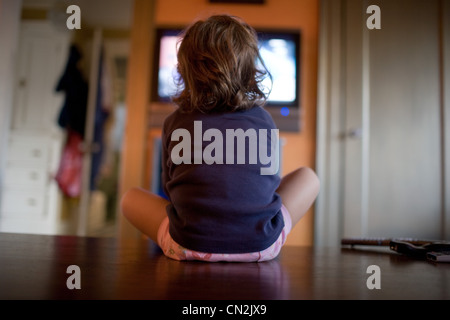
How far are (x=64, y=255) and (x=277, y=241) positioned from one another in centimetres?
45

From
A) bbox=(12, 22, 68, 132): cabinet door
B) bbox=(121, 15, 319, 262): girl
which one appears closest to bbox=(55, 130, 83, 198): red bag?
bbox=(12, 22, 68, 132): cabinet door

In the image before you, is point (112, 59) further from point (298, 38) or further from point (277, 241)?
point (277, 241)

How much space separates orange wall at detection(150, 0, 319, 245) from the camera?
1.93m

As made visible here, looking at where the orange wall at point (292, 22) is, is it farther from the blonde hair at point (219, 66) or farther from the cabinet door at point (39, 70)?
the cabinet door at point (39, 70)

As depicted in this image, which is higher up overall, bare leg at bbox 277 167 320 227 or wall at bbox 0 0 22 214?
wall at bbox 0 0 22 214

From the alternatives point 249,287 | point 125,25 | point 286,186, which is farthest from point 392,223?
point 125,25

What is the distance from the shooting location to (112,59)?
144 inches

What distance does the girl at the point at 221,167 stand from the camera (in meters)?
0.69

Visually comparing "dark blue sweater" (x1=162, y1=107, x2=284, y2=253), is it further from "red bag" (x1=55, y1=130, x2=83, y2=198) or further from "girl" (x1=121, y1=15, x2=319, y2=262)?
"red bag" (x1=55, y1=130, x2=83, y2=198)

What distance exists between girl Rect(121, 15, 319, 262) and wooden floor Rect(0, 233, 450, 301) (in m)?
0.05

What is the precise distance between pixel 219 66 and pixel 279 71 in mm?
1136

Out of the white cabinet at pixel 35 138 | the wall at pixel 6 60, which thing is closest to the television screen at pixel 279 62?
the wall at pixel 6 60

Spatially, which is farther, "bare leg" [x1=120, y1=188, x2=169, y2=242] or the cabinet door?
the cabinet door


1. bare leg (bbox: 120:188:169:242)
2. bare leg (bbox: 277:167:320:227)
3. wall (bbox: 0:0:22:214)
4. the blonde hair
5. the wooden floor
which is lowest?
the wooden floor
